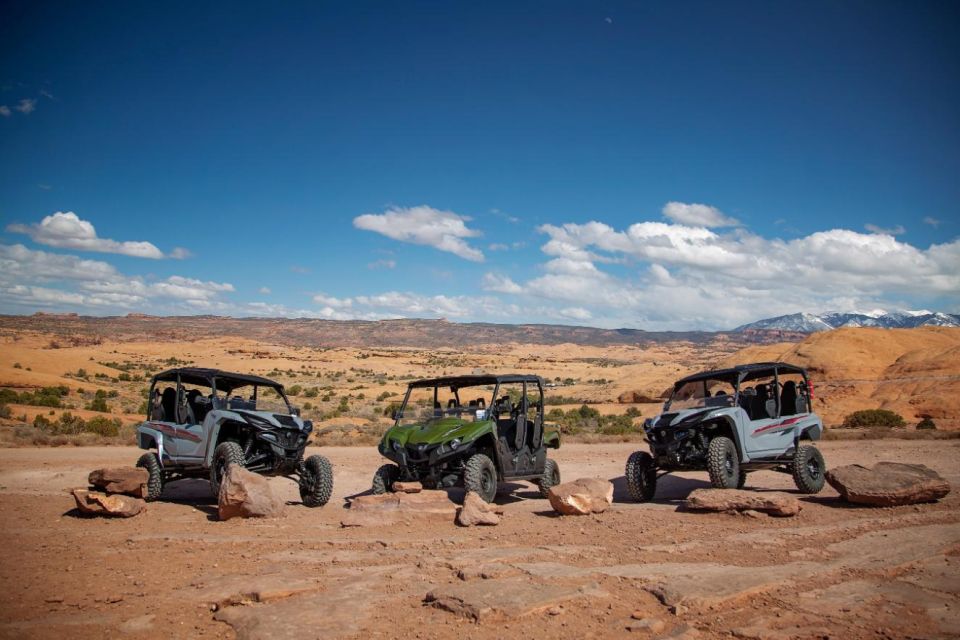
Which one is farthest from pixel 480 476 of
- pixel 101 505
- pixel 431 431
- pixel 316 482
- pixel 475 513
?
pixel 101 505

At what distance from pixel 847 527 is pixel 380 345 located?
135867 mm

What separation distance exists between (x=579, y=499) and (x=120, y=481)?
24.9 ft

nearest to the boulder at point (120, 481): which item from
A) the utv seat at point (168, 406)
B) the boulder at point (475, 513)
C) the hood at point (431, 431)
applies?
the utv seat at point (168, 406)

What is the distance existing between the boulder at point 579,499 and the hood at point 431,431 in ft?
6.16

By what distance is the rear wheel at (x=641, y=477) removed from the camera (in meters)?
12.3

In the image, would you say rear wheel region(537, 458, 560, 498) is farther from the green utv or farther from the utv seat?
the utv seat

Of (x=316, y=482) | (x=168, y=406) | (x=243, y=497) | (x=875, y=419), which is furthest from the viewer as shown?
(x=875, y=419)

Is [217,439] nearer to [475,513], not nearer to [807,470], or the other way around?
[475,513]

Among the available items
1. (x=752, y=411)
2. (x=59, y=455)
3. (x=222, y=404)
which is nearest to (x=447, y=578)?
(x=222, y=404)

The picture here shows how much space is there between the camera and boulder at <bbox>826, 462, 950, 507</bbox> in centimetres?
1062

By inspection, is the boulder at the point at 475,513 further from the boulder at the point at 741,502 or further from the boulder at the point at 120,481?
the boulder at the point at 120,481

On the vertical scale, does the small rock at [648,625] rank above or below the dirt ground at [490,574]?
above

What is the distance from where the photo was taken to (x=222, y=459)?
11.0 meters

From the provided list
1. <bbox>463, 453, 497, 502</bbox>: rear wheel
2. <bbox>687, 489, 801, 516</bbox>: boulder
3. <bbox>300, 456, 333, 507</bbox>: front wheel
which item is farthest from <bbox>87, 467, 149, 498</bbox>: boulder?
<bbox>687, 489, 801, 516</bbox>: boulder
